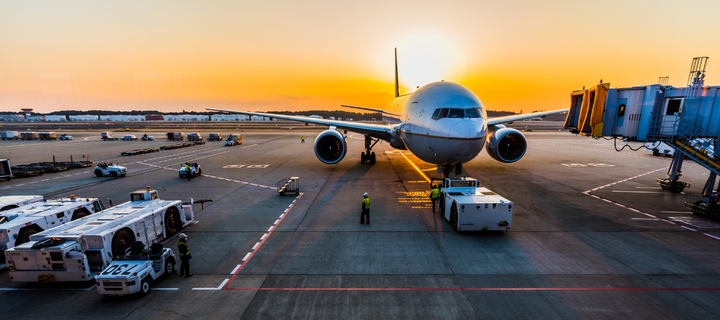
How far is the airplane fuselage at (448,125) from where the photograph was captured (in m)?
14.9

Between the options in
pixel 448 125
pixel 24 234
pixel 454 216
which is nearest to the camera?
pixel 24 234

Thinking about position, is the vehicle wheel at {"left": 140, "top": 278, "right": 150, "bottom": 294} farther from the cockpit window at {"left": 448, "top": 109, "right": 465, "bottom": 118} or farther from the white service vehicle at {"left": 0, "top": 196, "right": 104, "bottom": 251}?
the cockpit window at {"left": 448, "top": 109, "right": 465, "bottom": 118}

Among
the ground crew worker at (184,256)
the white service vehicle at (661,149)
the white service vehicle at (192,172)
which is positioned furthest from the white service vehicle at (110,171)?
the white service vehicle at (661,149)

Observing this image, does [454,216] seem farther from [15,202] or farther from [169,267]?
[15,202]

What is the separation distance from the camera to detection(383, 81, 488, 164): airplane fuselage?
14.9m

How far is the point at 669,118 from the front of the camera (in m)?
15.9

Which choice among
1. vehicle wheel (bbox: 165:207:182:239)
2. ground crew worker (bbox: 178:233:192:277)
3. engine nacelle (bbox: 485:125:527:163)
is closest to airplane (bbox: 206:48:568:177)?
engine nacelle (bbox: 485:125:527:163)

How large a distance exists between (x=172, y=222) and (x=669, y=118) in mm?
26763

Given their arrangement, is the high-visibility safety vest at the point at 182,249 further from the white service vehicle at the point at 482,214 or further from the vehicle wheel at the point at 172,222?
the white service vehicle at the point at 482,214

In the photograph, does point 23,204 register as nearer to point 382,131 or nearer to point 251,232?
point 251,232

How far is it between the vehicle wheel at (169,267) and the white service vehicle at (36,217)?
607cm

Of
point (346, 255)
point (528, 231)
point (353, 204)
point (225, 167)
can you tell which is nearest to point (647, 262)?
point (528, 231)

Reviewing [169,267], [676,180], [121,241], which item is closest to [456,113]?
[169,267]

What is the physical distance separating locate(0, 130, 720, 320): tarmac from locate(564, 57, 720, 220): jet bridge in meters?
2.80
